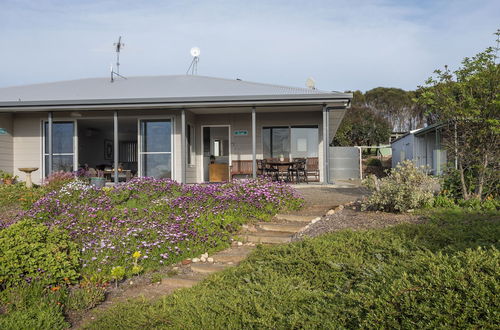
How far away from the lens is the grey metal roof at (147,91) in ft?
39.2

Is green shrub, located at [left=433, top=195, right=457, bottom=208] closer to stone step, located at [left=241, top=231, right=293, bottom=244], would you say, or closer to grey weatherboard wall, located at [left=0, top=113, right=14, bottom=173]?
stone step, located at [left=241, top=231, right=293, bottom=244]

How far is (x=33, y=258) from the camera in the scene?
459cm

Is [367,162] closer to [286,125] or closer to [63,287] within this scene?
[286,125]

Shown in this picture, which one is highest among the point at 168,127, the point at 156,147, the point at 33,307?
the point at 168,127

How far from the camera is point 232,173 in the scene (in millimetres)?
13742

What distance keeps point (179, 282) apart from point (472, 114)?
5663 millimetres

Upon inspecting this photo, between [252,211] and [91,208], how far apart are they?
2554mm

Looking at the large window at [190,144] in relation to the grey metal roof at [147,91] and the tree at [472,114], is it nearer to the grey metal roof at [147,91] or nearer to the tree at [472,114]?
the grey metal roof at [147,91]

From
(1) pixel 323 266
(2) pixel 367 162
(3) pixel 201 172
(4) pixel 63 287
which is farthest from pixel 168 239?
(2) pixel 367 162

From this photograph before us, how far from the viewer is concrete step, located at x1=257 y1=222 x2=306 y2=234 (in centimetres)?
609

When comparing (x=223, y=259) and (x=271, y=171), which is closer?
(x=223, y=259)

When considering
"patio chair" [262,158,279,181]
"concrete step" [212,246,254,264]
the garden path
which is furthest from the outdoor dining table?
"concrete step" [212,246,254,264]

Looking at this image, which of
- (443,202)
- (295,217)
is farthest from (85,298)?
(443,202)

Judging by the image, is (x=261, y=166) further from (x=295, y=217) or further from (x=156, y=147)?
(x=295, y=217)
